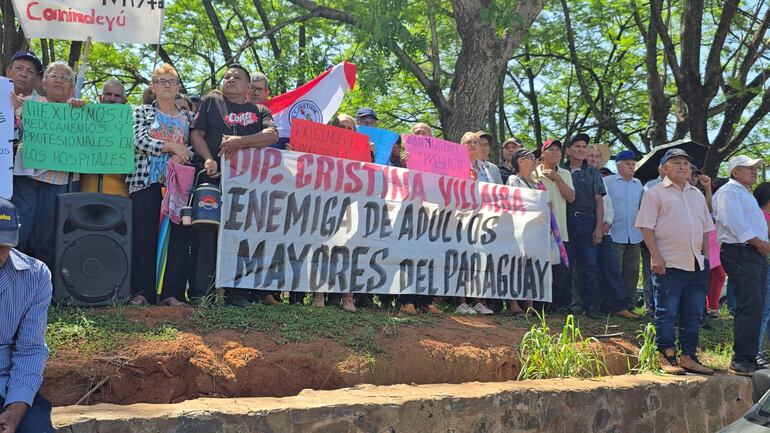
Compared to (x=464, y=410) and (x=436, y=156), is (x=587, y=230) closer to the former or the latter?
(x=436, y=156)

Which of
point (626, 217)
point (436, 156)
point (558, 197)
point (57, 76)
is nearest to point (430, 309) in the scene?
point (436, 156)

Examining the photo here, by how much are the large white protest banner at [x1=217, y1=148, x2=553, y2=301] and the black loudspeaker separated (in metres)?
0.80

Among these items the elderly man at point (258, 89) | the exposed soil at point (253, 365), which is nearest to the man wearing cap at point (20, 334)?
the exposed soil at point (253, 365)

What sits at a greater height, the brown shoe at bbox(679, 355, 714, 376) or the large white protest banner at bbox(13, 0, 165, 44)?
the large white protest banner at bbox(13, 0, 165, 44)

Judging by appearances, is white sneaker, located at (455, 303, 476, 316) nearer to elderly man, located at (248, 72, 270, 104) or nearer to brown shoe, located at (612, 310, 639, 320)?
brown shoe, located at (612, 310, 639, 320)

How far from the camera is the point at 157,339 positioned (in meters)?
5.19

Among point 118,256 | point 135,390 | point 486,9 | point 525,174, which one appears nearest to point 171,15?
point 486,9

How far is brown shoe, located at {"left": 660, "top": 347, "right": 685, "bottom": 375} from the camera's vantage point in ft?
23.0

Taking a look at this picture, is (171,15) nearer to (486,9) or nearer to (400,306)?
(486,9)

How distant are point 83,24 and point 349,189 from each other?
9.28 feet

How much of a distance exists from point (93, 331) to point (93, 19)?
139 inches

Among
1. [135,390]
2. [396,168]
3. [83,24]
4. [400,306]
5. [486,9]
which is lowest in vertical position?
[135,390]

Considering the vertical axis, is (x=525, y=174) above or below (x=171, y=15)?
below

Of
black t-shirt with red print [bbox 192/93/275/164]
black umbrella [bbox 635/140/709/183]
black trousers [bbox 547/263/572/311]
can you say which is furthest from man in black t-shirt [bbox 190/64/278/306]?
black umbrella [bbox 635/140/709/183]
